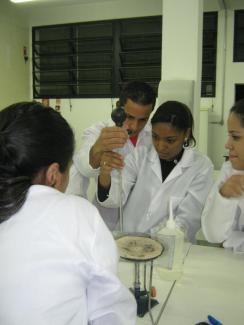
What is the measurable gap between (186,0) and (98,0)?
5.97ft

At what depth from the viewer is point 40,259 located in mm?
625

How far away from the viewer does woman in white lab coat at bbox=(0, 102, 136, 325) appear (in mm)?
625

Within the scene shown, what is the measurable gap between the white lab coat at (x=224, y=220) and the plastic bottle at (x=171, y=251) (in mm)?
265

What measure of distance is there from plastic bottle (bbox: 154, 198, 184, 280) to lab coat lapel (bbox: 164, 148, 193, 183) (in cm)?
48

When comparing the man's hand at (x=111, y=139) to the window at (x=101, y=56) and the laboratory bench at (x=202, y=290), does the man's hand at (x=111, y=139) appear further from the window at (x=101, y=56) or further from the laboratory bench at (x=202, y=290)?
the window at (x=101, y=56)

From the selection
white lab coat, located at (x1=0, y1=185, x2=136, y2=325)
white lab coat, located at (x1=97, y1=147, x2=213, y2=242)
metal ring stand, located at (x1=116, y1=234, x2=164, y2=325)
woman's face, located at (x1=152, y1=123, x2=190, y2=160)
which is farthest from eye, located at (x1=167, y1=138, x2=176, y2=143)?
white lab coat, located at (x1=0, y1=185, x2=136, y2=325)

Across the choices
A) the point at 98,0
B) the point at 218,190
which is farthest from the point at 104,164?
the point at 98,0

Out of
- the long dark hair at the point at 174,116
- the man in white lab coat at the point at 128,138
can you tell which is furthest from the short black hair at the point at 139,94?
the long dark hair at the point at 174,116

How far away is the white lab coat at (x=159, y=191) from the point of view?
4.89ft

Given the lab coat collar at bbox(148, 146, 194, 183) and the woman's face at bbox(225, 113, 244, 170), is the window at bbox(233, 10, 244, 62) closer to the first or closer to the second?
the lab coat collar at bbox(148, 146, 194, 183)

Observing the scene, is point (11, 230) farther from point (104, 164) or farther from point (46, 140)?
point (104, 164)

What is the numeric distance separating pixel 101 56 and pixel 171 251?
10.8 feet

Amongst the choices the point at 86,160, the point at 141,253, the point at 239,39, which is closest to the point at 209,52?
the point at 239,39

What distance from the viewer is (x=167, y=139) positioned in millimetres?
1463
